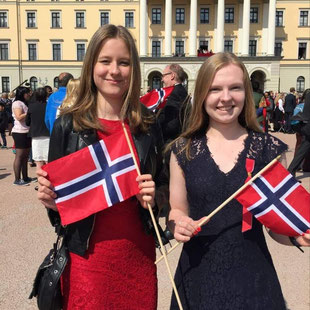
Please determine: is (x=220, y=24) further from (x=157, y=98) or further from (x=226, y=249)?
(x=226, y=249)

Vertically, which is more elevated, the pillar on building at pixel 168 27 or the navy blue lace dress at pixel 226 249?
the pillar on building at pixel 168 27

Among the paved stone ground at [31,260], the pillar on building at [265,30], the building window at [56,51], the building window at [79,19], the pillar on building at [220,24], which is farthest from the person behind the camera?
the building window at [56,51]

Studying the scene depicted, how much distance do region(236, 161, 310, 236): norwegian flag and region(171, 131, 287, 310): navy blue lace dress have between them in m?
0.08

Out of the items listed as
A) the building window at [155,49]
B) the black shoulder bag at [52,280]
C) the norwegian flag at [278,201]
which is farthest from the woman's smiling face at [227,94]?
the building window at [155,49]

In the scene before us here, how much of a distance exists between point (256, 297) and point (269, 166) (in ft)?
2.07

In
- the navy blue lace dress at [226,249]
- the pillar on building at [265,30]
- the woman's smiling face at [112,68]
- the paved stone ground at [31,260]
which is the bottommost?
the paved stone ground at [31,260]

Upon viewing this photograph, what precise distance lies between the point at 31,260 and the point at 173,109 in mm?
2679

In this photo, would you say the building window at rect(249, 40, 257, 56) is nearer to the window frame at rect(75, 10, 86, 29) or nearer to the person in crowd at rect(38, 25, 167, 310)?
the window frame at rect(75, 10, 86, 29)

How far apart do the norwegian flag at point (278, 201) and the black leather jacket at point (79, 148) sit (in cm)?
54

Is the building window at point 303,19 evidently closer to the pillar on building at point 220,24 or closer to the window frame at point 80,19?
the pillar on building at point 220,24

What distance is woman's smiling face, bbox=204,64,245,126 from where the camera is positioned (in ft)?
6.20

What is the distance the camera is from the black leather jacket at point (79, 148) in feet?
6.54

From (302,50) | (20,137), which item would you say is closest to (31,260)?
(20,137)

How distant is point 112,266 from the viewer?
6.61ft
